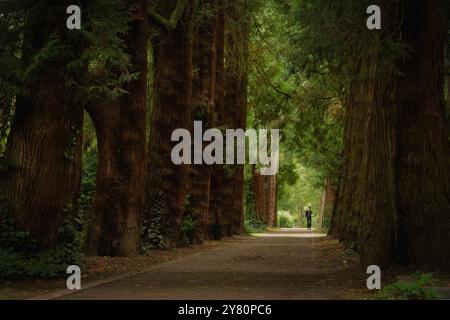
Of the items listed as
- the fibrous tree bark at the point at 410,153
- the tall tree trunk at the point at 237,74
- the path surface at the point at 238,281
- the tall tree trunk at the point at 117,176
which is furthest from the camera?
the tall tree trunk at the point at 237,74

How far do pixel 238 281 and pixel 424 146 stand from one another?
14.2 feet

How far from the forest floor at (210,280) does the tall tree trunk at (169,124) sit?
8.43ft

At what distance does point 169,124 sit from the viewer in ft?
75.0

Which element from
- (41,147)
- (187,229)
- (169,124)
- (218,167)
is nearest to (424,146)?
(41,147)

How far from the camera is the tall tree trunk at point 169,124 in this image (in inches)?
882

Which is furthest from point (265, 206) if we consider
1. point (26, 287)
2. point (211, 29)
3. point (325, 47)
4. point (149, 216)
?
point (26, 287)

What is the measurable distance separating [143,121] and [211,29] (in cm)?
922

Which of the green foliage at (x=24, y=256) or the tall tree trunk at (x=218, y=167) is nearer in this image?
the green foliage at (x=24, y=256)

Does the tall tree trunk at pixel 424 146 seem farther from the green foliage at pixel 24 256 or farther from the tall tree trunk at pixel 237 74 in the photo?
the tall tree trunk at pixel 237 74

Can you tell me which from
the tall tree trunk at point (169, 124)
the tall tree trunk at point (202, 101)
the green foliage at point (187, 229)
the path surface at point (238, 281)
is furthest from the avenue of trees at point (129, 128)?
the tall tree trunk at point (202, 101)

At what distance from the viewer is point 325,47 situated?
16.2 m

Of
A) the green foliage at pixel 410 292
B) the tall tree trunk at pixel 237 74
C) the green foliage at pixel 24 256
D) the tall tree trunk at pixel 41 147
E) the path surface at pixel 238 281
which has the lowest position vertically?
the path surface at pixel 238 281

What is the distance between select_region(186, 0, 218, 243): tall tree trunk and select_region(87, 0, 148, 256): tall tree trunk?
23.6 ft
